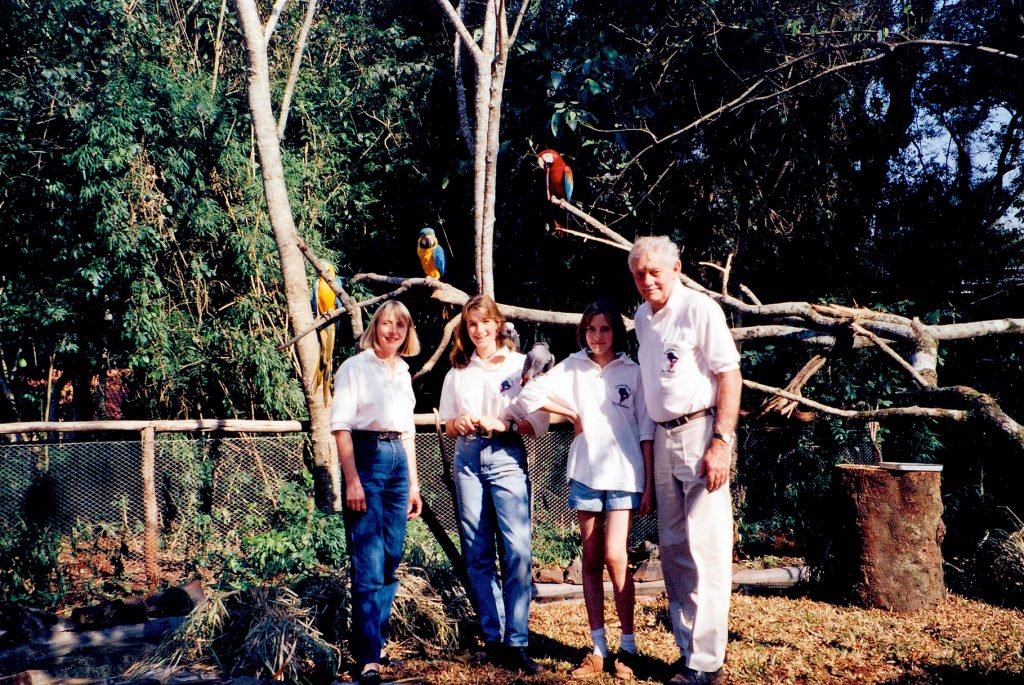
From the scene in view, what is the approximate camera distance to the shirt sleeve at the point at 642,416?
329 cm

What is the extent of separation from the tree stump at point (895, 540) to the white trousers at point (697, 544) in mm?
1787

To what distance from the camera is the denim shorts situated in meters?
3.27

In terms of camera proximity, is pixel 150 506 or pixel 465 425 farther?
pixel 150 506

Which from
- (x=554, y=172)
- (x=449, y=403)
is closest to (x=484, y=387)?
(x=449, y=403)

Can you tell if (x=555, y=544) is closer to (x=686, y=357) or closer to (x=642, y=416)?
(x=642, y=416)

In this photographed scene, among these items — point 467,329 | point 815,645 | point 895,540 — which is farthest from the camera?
point 895,540

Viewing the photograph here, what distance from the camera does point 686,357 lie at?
3.14 meters

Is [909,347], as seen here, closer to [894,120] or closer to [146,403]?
[894,120]

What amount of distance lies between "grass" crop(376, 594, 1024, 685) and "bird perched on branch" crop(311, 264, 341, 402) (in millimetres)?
2543

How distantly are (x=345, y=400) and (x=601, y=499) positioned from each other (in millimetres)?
1082

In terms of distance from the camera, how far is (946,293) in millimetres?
7793

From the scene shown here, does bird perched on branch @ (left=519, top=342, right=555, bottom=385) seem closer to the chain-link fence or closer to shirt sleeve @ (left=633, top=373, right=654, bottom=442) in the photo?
shirt sleeve @ (left=633, top=373, right=654, bottom=442)

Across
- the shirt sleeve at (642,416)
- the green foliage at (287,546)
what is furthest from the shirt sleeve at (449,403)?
the green foliage at (287,546)

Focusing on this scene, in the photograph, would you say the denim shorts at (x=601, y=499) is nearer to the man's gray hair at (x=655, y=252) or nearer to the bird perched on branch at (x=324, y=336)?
the man's gray hair at (x=655, y=252)
